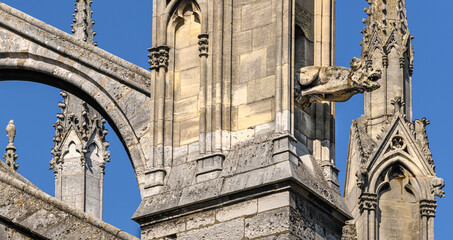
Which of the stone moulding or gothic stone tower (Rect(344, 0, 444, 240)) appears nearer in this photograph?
the stone moulding

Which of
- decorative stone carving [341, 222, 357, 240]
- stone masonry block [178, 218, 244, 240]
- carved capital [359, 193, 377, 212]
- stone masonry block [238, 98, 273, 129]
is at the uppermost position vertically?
carved capital [359, 193, 377, 212]

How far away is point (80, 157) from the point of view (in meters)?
26.7

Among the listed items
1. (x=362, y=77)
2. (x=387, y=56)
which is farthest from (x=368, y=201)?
(x=362, y=77)

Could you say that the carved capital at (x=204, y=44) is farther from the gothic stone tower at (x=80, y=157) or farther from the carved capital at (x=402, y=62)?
the carved capital at (x=402, y=62)

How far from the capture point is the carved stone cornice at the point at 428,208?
29.1 meters

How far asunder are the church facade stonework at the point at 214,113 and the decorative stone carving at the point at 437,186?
826 centimetres

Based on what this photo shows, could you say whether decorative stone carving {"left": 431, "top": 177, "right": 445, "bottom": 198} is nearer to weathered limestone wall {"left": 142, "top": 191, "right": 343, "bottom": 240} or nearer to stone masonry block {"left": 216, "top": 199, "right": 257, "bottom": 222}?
weathered limestone wall {"left": 142, "top": 191, "right": 343, "bottom": 240}

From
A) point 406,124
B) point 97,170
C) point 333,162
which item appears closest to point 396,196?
point 406,124

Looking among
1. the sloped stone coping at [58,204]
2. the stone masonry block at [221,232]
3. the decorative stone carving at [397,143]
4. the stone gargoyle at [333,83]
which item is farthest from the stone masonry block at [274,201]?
the decorative stone carving at [397,143]

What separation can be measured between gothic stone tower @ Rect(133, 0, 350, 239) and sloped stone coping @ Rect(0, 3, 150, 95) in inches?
38.2

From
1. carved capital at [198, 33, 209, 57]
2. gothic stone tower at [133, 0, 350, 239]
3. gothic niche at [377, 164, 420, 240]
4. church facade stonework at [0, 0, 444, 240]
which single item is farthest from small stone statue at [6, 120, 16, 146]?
carved capital at [198, 33, 209, 57]

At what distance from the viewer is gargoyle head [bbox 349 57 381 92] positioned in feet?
66.1

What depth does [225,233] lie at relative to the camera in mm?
19234

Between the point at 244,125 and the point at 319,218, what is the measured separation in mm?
1219
